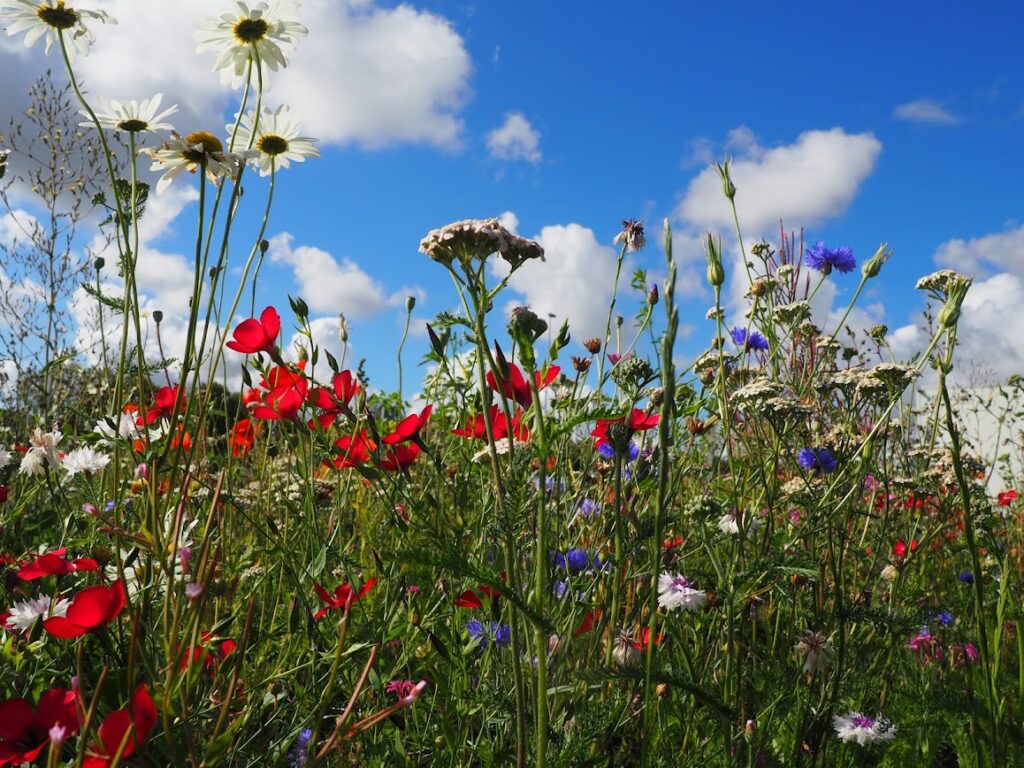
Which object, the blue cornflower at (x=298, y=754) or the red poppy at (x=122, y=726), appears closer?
the red poppy at (x=122, y=726)

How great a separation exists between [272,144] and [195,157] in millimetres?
421

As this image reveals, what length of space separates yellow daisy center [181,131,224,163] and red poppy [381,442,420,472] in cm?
67

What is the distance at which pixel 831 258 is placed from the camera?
297cm

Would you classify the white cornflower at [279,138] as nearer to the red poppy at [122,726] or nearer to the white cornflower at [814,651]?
the red poppy at [122,726]

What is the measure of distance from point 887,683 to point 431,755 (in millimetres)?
1277

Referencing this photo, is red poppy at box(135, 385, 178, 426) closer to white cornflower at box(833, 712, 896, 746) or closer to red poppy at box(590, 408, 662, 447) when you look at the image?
red poppy at box(590, 408, 662, 447)

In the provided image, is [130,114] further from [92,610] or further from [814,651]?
[814,651]

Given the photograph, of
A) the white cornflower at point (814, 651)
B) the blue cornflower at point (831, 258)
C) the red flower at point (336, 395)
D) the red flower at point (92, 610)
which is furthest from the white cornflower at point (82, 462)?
the blue cornflower at point (831, 258)

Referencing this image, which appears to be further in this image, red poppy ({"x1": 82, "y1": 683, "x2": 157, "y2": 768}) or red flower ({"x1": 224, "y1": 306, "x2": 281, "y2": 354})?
red flower ({"x1": 224, "y1": 306, "x2": 281, "y2": 354})

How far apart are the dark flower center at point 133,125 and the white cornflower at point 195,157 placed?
0.93 feet

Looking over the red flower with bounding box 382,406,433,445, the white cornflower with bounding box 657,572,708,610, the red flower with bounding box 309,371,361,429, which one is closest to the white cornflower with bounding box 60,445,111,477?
the red flower with bounding box 309,371,361,429

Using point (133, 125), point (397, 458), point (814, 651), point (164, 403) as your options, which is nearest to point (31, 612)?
point (397, 458)

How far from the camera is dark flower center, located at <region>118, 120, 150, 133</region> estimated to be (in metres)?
1.62

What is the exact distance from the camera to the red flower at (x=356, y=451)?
150 centimetres
